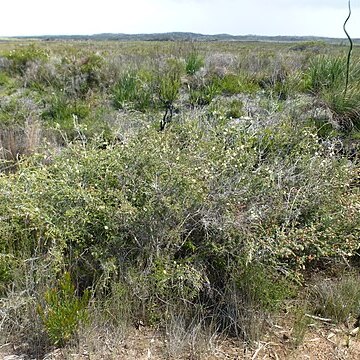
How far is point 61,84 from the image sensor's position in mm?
9227

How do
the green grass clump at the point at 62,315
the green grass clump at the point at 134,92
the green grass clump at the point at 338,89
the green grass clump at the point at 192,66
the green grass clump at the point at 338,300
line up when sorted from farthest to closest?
the green grass clump at the point at 192,66 < the green grass clump at the point at 134,92 < the green grass clump at the point at 338,89 < the green grass clump at the point at 338,300 < the green grass clump at the point at 62,315

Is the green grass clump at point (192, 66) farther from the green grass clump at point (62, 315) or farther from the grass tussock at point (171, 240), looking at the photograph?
the green grass clump at point (62, 315)

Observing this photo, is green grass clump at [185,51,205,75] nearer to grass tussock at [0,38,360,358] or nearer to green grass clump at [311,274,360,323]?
grass tussock at [0,38,360,358]

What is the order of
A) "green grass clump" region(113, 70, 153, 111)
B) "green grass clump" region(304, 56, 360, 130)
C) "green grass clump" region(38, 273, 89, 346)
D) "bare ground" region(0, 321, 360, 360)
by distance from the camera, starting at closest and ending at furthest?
"green grass clump" region(38, 273, 89, 346), "bare ground" region(0, 321, 360, 360), "green grass clump" region(304, 56, 360, 130), "green grass clump" region(113, 70, 153, 111)

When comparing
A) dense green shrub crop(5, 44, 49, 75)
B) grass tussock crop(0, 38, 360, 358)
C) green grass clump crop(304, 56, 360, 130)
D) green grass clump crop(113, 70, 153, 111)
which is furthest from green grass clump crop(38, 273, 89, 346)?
dense green shrub crop(5, 44, 49, 75)

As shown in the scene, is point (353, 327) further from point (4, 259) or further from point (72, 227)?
point (4, 259)

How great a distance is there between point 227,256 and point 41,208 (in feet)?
4.34

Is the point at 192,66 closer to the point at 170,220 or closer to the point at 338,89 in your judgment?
the point at 338,89

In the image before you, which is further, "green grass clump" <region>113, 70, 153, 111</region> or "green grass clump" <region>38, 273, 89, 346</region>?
"green grass clump" <region>113, 70, 153, 111</region>

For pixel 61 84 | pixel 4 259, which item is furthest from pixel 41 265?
pixel 61 84

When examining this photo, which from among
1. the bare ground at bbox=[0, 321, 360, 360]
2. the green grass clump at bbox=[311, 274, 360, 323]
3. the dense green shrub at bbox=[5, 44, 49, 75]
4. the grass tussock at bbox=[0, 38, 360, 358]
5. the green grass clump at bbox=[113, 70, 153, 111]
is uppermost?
the dense green shrub at bbox=[5, 44, 49, 75]

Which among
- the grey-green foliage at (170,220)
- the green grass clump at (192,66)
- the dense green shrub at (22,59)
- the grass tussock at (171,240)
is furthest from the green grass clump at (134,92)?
the grey-green foliage at (170,220)

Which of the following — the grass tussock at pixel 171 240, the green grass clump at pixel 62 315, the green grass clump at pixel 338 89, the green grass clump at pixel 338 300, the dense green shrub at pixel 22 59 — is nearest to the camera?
the green grass clump at pixel 62 315

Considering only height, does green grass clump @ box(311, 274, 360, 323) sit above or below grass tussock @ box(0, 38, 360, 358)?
below
